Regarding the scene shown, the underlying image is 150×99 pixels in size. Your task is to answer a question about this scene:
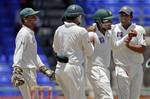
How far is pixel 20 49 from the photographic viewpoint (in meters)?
9.66

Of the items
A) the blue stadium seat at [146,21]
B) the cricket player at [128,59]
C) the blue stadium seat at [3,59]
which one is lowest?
the blue stadium seat at [3,59]

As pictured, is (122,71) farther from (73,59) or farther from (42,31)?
(42,31)

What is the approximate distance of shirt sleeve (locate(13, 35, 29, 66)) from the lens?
959 cm

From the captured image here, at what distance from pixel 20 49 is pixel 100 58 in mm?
1381

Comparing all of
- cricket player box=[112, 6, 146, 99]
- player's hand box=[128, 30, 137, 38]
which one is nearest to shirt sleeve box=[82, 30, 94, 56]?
player's hand box=[128, 30, 137, 38]

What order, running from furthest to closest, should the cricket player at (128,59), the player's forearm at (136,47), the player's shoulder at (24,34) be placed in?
1. the cricket player at (128,59)
2. the player's forearm at (136,47)
3. the player's shoulder at (24,34)

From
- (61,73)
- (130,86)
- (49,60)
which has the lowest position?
(49,60)

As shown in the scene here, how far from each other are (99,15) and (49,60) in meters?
9.75

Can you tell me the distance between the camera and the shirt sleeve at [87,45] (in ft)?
30.4

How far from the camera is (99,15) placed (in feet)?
33.8

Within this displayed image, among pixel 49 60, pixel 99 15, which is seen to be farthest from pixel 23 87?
pixel 49 60

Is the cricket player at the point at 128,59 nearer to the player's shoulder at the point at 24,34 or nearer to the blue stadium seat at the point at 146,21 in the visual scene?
the player's shoulder at the point at 24,34

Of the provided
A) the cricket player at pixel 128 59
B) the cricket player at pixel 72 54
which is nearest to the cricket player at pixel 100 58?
the cricket player at pixel 128 59

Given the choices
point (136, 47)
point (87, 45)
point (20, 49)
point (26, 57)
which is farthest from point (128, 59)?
point (20, 49)
